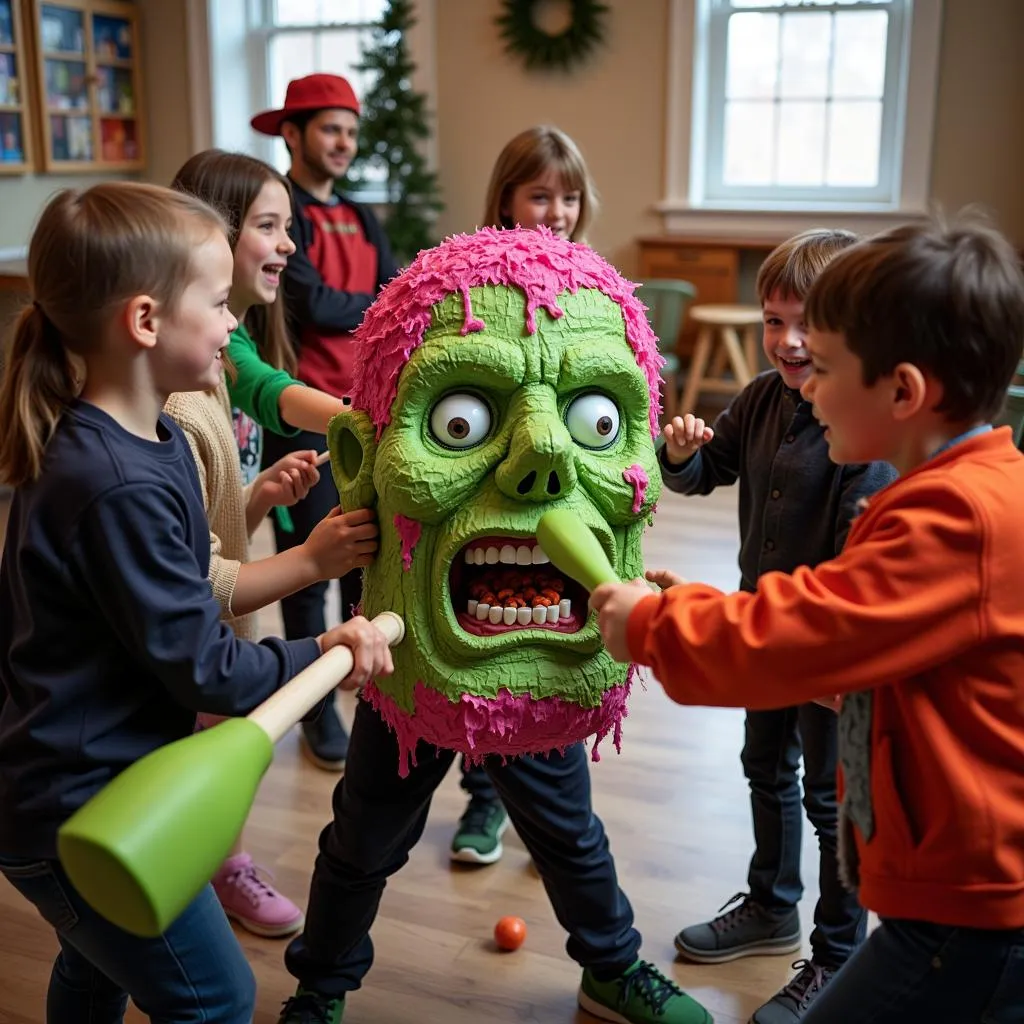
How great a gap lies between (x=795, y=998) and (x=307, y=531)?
1.18 metres

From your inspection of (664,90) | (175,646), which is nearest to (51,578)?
(175,646)

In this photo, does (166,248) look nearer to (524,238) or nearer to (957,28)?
(524,238)

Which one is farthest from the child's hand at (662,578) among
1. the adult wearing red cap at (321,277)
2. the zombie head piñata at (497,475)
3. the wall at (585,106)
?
the wall at (585,106)

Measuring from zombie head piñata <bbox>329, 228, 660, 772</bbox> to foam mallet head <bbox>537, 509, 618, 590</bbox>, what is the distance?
0.06 metres

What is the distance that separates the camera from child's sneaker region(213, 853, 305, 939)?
69.5 inches

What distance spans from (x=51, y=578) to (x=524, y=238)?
61 cm

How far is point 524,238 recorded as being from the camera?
131cm

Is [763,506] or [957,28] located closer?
[763,506]

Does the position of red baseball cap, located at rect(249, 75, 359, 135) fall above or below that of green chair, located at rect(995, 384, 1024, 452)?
above

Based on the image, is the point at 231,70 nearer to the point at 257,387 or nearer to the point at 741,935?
the point at 257,387

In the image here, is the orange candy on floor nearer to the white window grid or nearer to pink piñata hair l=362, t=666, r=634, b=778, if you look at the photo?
pink piñata hair l=362, t=666, r=634, b=778

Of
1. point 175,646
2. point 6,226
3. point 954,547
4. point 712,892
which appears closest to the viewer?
point 954,547

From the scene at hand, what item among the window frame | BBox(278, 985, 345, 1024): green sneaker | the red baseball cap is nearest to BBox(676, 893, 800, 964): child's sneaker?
BBox(278, 985, 345, 1024): green sneaker

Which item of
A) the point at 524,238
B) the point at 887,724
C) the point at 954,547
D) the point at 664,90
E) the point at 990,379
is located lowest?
the point at 887,724
